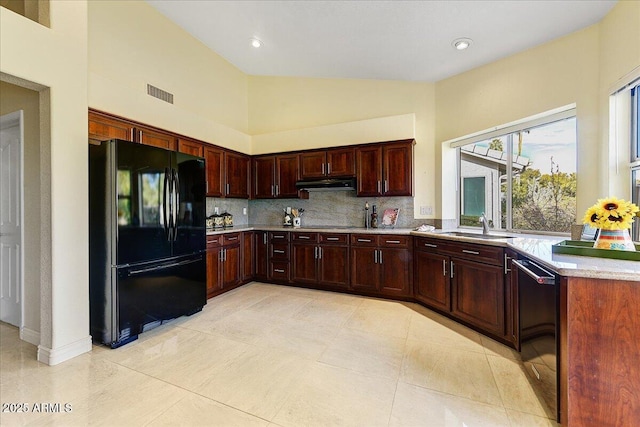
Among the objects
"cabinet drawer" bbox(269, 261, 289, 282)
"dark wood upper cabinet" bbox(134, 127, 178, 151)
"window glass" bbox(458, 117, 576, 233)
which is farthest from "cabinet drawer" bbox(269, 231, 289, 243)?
"window glass" bbox(458, 117, 576, 233)

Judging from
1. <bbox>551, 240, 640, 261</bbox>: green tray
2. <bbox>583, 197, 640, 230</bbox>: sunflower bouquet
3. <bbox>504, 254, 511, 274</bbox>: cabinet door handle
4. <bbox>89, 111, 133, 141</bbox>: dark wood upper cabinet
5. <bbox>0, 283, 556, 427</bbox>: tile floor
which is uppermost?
<bbox>89, 111, 133, 141</bbox>: dark wood upper cabinet

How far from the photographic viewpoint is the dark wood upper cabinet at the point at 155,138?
3.13m

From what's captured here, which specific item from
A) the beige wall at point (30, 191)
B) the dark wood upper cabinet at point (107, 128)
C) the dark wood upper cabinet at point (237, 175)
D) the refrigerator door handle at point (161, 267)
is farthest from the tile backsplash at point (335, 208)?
the beige wall at point (30, 191)

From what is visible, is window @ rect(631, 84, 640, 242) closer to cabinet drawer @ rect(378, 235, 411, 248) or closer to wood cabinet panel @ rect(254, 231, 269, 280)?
cabinet drawer @ rect(378, 235, 411, 248)

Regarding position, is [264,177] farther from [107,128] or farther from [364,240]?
[107,128]

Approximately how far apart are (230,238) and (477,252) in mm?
3177

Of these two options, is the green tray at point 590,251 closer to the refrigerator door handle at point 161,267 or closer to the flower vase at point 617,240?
the flower vase at point 617,240

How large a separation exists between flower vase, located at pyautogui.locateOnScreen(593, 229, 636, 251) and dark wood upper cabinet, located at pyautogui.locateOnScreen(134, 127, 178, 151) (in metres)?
Answer: 4.16

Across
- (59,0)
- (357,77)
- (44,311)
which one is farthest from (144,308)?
(357,77)

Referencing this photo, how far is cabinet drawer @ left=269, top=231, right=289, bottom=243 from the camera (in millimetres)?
4301

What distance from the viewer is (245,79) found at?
5.24 meters

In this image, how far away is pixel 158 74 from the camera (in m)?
3.71

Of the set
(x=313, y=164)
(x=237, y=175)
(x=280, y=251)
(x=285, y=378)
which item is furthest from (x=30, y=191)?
(x=313, y=164)

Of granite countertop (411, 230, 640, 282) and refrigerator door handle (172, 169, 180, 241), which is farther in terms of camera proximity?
refrigerator door handle (172, 169, 180, 241)
